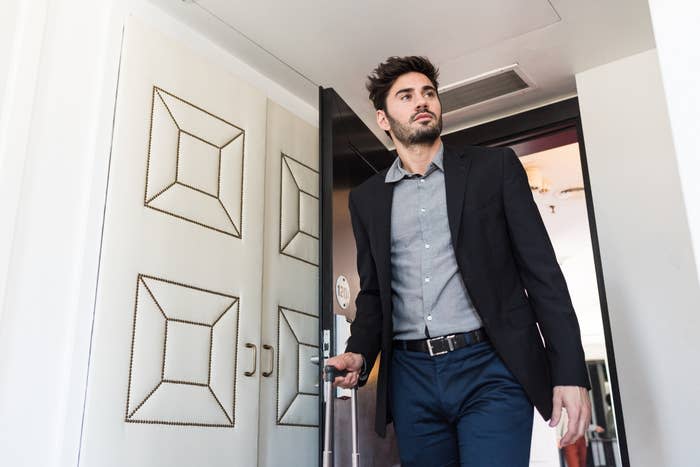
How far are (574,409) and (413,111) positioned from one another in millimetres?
1007

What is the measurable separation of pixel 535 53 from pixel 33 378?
95.4 inches

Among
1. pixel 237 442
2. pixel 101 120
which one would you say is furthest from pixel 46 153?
pixel 237 442

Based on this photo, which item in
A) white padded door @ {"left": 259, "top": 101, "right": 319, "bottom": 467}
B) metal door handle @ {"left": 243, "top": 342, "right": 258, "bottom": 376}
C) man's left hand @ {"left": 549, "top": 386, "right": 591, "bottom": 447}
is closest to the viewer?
man's left hand @ {"left": 549, "top": 386, "right": 591, "bottom": 447}

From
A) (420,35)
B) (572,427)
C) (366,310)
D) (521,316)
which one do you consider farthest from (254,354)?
(420,35)

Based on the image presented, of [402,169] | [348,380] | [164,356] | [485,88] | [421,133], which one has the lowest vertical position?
[348,380]

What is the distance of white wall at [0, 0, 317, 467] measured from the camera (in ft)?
6.08

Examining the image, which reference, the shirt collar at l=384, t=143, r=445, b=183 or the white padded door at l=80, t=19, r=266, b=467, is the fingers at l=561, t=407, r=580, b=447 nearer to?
the shirt collar at l=384, t=143, r=445, b=183

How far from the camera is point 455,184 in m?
1.77

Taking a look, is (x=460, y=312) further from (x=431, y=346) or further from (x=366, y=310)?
(x=366, y=310)

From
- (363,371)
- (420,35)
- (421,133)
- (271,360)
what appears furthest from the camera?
(420,35)

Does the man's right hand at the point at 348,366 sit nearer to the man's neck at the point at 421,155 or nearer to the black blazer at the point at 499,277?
the black blazer at the point at 499,277

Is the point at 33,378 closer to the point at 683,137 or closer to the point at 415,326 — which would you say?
the point at 415,326

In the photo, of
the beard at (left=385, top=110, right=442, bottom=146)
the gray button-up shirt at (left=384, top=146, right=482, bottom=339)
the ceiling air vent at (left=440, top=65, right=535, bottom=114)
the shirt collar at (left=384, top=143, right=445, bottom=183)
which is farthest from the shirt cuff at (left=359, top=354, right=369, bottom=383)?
the ceiling air vent at (left=440, top=65, right=535, bottom=114)

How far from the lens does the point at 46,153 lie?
2.04 m
